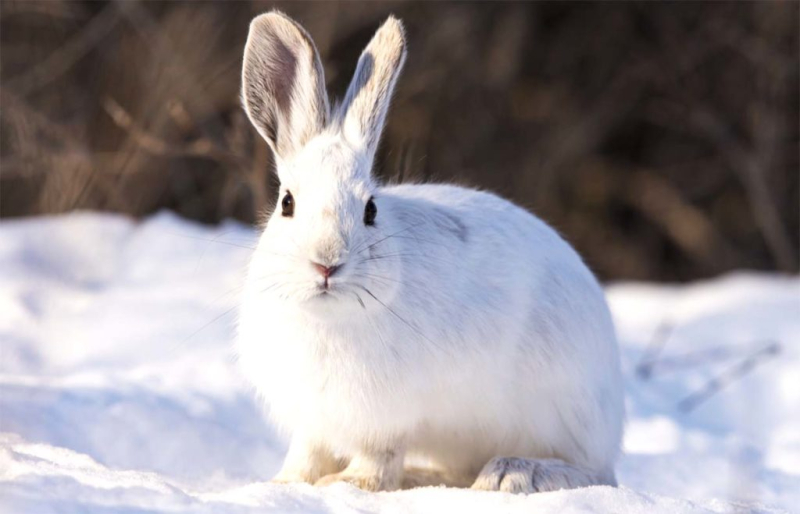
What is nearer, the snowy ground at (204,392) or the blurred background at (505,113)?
the snowy ground at (204,392)

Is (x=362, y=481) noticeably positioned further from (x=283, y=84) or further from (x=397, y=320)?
(x=283, y=84)

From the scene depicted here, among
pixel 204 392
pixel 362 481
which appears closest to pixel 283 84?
pixel 362 481

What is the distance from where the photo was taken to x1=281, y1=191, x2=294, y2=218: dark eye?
312 centimetres

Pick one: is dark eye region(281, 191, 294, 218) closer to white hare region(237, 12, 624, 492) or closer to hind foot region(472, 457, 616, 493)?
white hare region(237, 12, 624, 492)

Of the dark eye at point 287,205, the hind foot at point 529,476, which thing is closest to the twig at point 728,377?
the hind foot at point 529,476

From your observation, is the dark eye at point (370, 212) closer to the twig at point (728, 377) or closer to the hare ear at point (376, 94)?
the hare ear at point (376, 94)

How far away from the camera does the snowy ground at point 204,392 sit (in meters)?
2.66

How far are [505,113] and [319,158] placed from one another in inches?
243

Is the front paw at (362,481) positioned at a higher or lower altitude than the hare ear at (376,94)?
lower

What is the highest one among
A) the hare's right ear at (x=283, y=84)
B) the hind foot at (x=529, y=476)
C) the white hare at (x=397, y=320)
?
the hare's right ear at (x=283, y=84)

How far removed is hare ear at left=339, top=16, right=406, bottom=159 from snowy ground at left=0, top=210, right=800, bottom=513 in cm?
59

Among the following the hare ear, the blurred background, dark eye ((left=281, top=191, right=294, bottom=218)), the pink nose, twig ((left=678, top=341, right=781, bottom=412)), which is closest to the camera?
the pink nose

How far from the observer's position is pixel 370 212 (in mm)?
3117

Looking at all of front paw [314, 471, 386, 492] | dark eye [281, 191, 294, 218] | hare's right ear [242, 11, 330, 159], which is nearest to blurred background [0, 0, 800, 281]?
hare's right ear [242, 11, 330, 159]
